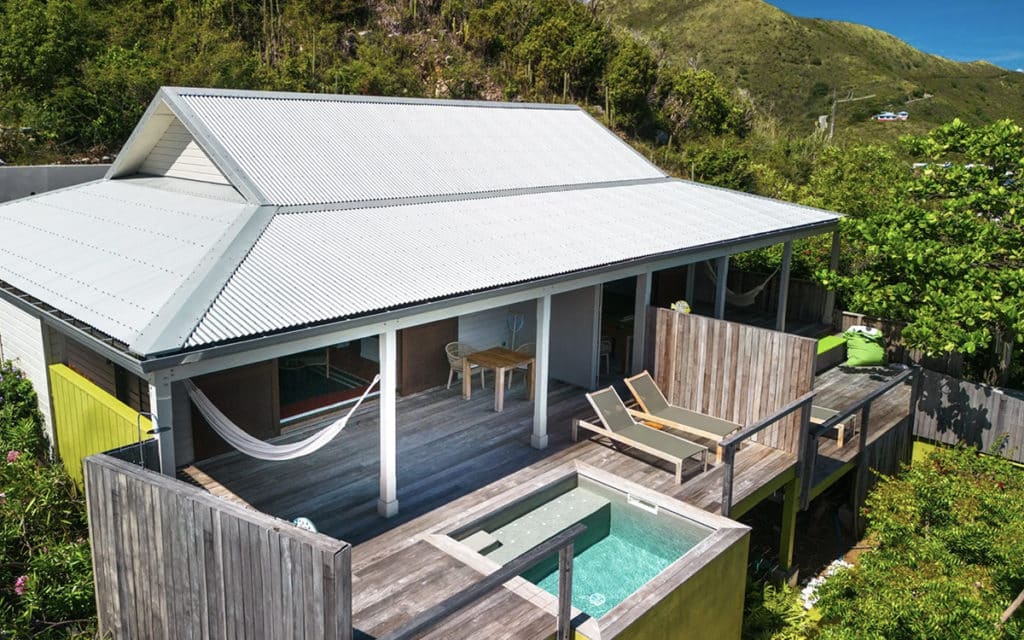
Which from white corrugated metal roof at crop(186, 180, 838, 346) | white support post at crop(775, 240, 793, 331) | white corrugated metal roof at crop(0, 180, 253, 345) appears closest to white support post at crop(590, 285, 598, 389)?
white corrugated metal roof at crop(186, 180, 838, 346)

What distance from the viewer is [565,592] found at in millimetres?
5078

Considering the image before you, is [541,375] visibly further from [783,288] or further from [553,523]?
[783,288]

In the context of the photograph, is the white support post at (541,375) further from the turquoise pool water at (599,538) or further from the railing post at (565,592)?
the railing post at (565,592)

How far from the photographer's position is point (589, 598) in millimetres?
6535

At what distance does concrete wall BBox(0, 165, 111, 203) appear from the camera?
43.8 feet

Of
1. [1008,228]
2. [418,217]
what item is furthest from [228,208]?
[1008,228]

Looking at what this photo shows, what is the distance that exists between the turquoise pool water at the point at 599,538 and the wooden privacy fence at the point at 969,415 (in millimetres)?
6439

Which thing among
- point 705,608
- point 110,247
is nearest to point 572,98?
point 110,247

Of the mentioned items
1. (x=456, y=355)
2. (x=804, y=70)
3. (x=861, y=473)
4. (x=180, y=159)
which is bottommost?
(x=861, y=473)

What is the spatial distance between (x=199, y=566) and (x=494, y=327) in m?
6.87

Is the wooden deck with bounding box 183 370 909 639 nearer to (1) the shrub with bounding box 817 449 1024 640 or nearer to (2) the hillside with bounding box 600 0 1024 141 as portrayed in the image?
(1) the shrub with bounding box 817 449 1024 640

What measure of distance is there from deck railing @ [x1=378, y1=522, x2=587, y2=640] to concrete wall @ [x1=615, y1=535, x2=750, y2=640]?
0.46m

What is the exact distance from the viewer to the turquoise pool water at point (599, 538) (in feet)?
21.8

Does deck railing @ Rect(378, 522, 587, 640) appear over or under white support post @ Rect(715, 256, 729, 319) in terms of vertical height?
under
